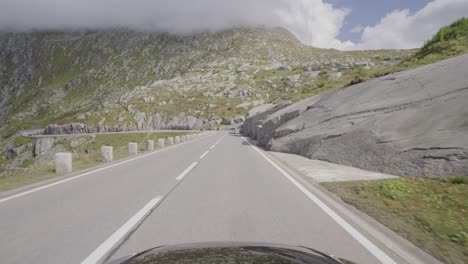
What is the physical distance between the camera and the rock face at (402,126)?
7312 mm

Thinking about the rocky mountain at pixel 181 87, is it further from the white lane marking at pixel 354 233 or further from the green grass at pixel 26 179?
the white lane marking at pixel 354 233

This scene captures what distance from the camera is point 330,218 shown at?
468cm

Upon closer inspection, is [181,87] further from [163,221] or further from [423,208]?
[423,208]

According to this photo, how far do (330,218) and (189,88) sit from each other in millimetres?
136985

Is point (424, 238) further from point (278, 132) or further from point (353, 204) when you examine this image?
point (278, 132)

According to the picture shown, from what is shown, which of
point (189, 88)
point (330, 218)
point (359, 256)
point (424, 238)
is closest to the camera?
point (359, 256)

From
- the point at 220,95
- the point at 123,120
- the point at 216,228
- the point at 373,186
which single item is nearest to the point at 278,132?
the point at 373,186

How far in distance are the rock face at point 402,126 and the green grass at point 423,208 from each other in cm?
89

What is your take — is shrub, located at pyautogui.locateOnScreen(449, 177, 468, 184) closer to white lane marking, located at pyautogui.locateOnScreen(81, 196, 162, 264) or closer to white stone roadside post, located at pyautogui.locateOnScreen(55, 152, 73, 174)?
white lane marking, located at pyautogui.locateOnScreen(81, 196, 162, 264)

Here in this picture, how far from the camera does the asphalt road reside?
342 centimetres

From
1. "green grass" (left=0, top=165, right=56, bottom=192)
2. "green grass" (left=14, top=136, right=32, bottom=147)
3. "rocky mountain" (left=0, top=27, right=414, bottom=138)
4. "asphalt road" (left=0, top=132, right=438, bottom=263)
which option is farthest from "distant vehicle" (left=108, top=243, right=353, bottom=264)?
"green grass" (left=14, top=136, right=32, bottom=147)

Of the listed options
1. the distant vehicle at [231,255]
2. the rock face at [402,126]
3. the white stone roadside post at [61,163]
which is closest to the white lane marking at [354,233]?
the distant vehicle at [231,255]

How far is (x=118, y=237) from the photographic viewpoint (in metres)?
3.78

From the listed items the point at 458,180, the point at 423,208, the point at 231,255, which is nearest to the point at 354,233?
the point at 423,208
